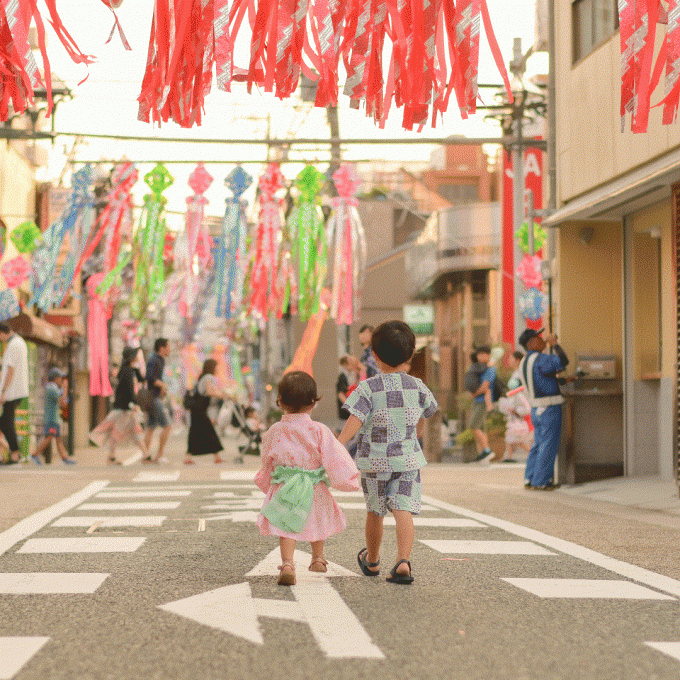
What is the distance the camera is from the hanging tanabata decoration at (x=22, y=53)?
5.31m

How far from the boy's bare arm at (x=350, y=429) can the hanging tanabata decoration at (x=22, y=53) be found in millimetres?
2040

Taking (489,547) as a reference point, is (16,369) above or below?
above

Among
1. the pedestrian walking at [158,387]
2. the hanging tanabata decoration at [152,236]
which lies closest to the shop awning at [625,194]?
the pedestrian walking at [158,387]

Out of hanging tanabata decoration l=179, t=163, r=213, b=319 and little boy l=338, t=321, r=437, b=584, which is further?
hanging tanabata decoration l=179, t=163, r=213, b=319

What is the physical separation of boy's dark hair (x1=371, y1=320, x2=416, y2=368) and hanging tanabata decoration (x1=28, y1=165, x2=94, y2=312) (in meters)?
15.7

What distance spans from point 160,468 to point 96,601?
12980 mm

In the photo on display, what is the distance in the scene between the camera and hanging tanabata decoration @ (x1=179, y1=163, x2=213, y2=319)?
2055cm

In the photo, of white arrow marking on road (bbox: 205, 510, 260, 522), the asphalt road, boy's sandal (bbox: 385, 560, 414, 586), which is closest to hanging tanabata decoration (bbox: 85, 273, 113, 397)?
white arrow marking on road (bbox: 205, 510, 260, 522)

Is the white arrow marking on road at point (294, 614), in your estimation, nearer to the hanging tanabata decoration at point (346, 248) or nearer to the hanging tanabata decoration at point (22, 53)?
the hanging tanabata decoration at point (22, 53)

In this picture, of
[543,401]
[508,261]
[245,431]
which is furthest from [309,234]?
[543,401]

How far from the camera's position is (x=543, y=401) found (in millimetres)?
13461

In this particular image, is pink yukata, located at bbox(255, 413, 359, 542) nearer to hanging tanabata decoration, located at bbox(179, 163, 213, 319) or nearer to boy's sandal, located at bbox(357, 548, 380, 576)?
boy's sandal, located at bbox(357, 548, 380, 576)

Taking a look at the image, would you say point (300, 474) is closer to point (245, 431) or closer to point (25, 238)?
point (245, 431)

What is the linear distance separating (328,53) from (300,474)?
2075mm
